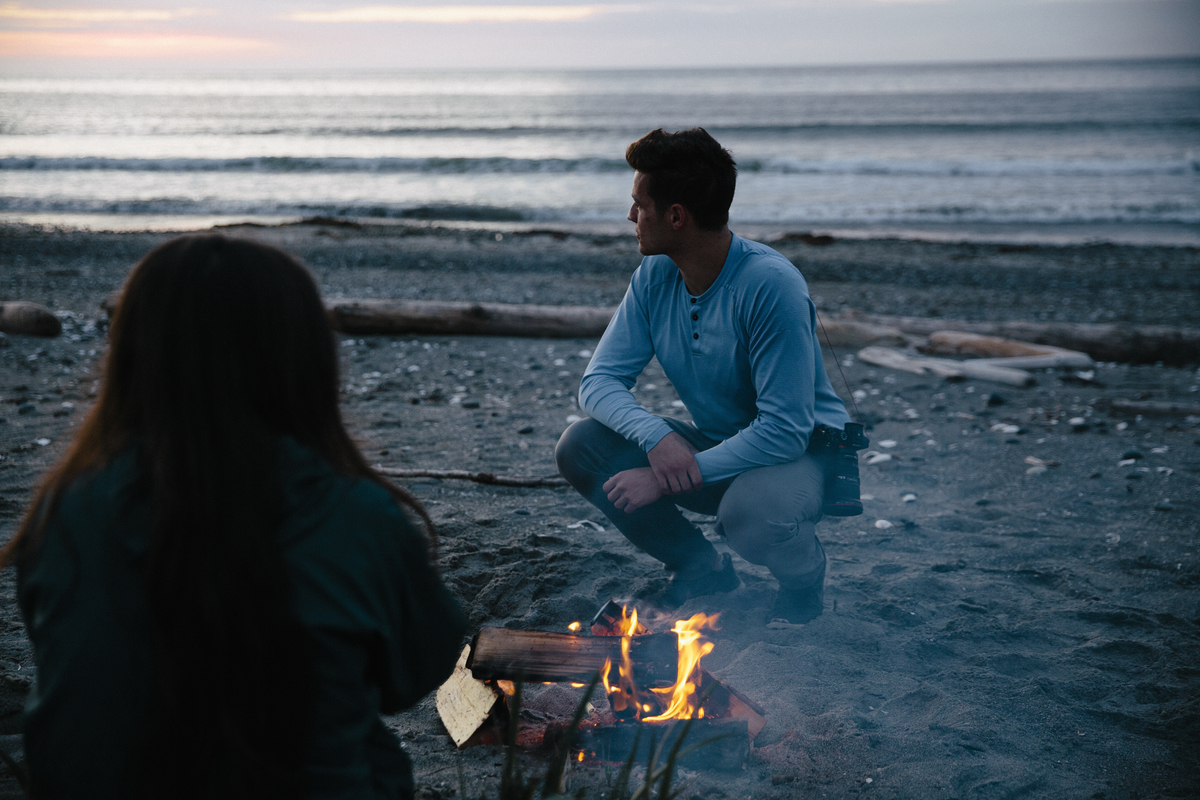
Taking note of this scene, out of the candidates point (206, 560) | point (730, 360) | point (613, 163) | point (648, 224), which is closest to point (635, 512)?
point (730, 360)

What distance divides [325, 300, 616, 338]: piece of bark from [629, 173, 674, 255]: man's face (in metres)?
4.74

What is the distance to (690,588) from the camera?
11.1 ft

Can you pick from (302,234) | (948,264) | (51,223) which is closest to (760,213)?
(948,264)

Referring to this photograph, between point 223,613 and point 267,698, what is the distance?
0.51 feet

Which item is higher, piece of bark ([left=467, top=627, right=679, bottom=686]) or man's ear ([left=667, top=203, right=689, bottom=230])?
man's ear ([left=667, top=203, right=689, bottom=230])

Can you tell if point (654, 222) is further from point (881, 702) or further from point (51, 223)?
point (51, 223)

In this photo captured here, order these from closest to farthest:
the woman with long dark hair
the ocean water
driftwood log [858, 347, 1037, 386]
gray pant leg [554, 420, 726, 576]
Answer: the woman with long dark hair
gray pant leg [554, 420, 726, 576]
driftwood log [858, 347, 1037, 386]
the ocean water

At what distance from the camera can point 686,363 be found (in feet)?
10.6

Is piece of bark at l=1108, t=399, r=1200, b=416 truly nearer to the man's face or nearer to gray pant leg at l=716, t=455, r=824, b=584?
gray pant leg at l=716, t=455, r=824, b=584

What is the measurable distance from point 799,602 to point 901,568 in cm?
82

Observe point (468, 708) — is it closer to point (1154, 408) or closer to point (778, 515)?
point (778, 515)

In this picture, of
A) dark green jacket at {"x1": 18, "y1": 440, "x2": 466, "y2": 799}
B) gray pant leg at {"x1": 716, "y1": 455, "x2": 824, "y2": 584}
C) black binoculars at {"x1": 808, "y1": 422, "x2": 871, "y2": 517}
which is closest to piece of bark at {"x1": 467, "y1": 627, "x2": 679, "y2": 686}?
gray pant leg at {"x1": 716, "y1": 455, "x2": 824, "y2": 584}

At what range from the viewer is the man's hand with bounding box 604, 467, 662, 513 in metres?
3.03

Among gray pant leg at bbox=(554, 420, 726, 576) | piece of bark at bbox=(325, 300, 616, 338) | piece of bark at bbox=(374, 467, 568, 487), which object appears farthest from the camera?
piece of bark at bbox=(325, 300, 616, 338)
